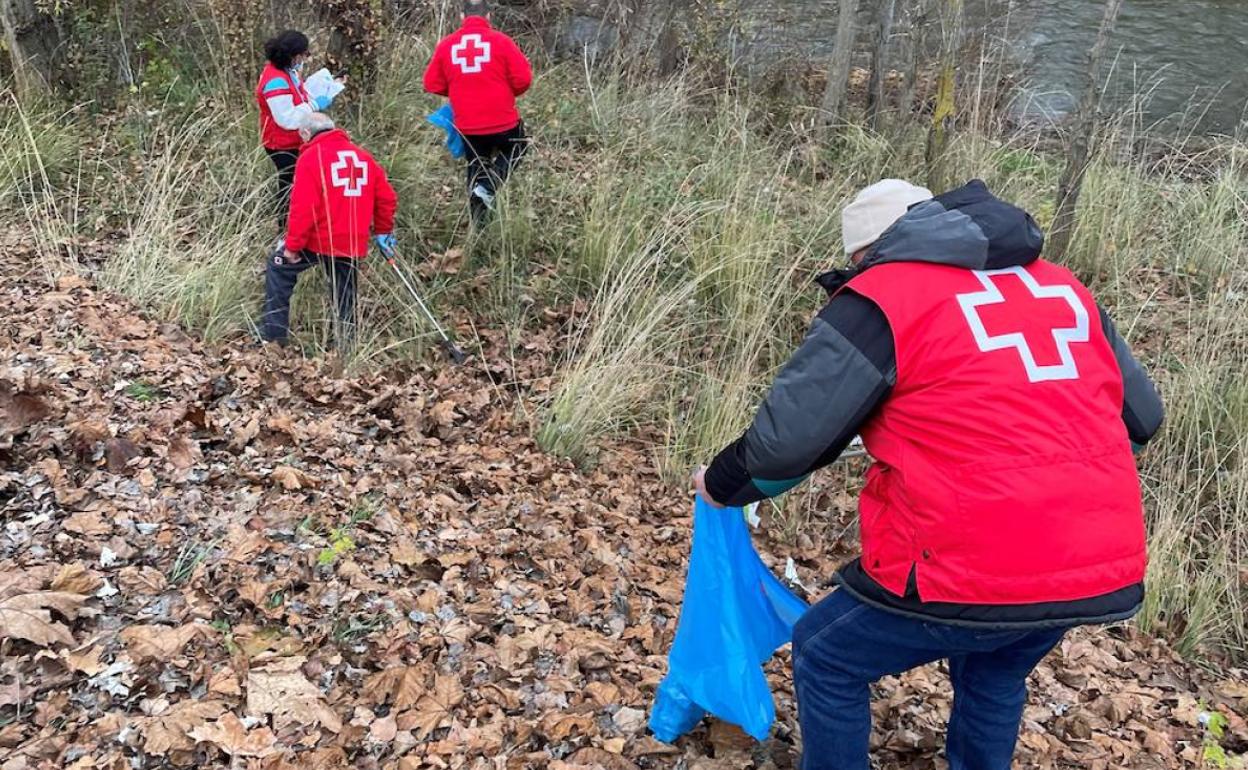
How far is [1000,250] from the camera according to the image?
2.07m

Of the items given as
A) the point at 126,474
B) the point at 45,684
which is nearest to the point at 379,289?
the point at 126,474

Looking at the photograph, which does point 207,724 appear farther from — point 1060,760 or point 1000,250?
point 1060,760

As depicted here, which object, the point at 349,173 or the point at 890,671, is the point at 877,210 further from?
the point at 349,173

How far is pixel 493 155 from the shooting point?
7.32m

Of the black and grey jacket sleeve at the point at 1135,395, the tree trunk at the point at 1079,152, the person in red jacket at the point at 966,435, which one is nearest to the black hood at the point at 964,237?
the person in red jacket at the point at 966,435

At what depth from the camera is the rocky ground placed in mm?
2735

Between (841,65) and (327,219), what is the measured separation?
204 inches

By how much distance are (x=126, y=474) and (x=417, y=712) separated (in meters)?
1.65

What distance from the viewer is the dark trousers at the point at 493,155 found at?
705 centimetres

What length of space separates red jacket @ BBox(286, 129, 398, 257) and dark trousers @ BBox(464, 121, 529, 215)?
4.55ft

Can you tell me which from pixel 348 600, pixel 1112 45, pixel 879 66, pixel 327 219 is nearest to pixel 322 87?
pixel 327 219

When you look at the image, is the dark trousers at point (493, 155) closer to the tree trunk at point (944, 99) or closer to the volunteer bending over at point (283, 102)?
the volunteer bending over at point (283, 102)

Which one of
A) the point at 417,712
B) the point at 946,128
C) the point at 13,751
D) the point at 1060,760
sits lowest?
the point at 1060,760

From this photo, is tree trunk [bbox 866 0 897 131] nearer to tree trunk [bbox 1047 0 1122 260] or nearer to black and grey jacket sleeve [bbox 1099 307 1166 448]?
tree trunk [bbox 1047 0 1122 260]
